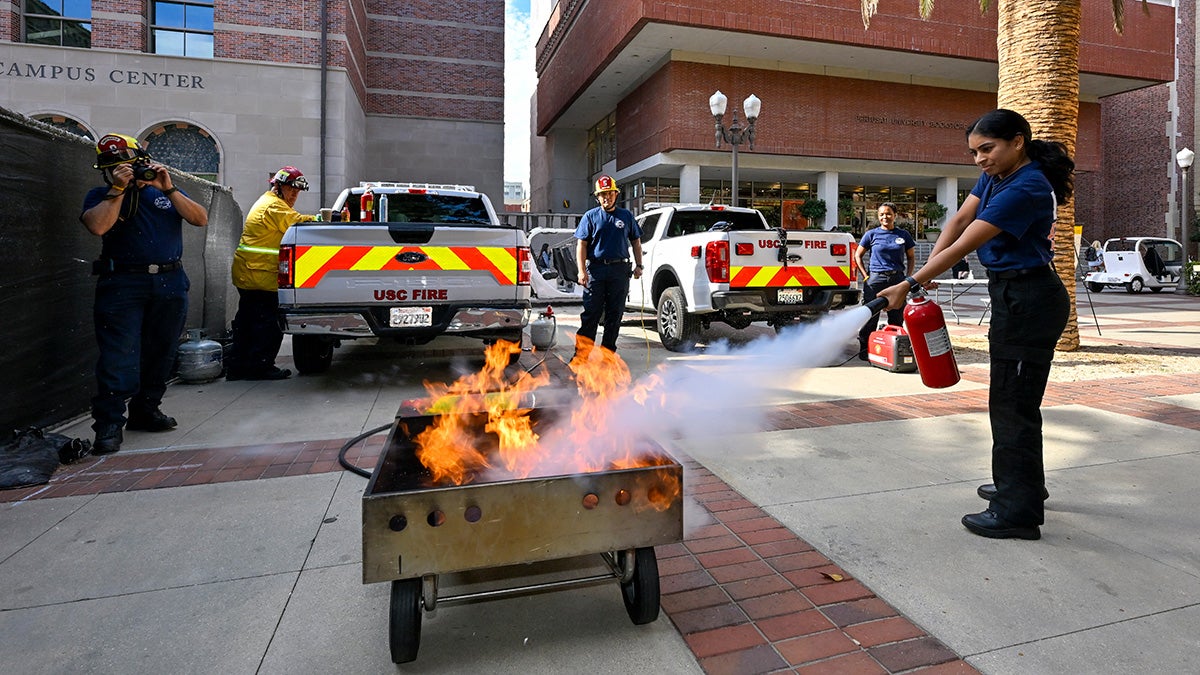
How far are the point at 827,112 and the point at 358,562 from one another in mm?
28545

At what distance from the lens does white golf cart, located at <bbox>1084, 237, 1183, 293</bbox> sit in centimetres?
2323

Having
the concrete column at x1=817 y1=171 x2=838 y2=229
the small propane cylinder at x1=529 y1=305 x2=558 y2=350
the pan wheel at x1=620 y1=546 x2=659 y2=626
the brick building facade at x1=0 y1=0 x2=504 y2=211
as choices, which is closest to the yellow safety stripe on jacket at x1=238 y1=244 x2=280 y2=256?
the small propane cylinder at x1=529 y1=305 x2=558 y2=350

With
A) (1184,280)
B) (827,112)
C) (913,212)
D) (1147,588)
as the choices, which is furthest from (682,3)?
(1147,588)

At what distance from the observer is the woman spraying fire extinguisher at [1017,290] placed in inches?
111

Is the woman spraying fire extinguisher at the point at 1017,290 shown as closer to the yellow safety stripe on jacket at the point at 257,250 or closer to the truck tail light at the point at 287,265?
the truck tail light at the point at 287,265

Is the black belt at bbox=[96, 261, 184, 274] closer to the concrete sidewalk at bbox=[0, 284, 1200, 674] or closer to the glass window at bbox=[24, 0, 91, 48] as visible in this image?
the concrete sidewalk at bbox=[0, 284, 1200, 674]

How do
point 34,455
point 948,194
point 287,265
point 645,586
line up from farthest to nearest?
point 948,194
point 287,265
point 34,455
point 645,586

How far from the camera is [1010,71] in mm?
8328

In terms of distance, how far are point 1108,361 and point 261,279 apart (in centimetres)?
993

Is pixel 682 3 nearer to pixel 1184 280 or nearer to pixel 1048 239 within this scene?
pixel 1184 280

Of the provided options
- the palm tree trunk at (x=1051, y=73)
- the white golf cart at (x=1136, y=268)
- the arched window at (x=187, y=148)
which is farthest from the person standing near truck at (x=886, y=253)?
the white golf cart at (x=1136, y=268)

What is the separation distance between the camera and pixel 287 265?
18.5 feet

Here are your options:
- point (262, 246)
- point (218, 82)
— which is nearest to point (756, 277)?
point (262, 246)

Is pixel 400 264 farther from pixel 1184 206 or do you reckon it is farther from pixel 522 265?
pixel 1184 206
